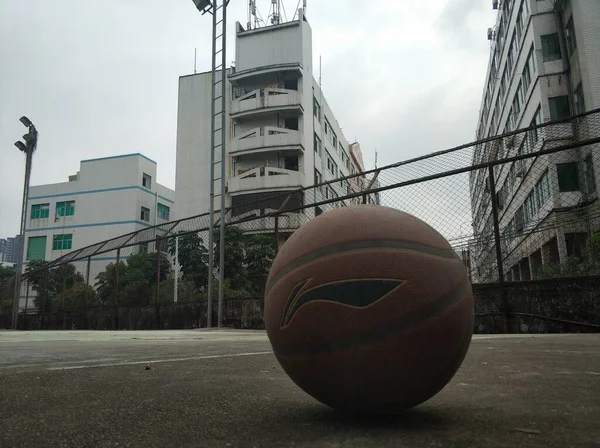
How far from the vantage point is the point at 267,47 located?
3559cm

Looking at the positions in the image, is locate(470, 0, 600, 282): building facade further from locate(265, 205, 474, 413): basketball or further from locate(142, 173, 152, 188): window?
locate(142, 173, 152, 188): window

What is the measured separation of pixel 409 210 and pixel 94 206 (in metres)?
41.4

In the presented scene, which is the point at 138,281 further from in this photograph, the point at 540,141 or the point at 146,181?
the point at 146,181

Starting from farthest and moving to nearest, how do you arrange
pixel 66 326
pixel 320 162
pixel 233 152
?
pixel 320 162, pixel 233 152, pixel 66 326

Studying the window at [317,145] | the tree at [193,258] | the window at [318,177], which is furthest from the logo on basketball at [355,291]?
the window at [317,145]

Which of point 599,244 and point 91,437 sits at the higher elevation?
point 599,244

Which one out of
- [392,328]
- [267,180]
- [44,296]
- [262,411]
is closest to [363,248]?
[392,328]

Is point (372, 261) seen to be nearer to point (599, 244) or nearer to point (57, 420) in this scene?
point (57, 420)

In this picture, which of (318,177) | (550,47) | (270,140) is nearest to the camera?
(550,47)

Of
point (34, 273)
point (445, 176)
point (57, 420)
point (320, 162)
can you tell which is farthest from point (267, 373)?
point (320, 162)

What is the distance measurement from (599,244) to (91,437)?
391 inches

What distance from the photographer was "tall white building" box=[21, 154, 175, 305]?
4434cm

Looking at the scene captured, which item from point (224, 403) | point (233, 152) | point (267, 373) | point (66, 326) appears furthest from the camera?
point (233, 152)

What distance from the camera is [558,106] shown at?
80.4ft
